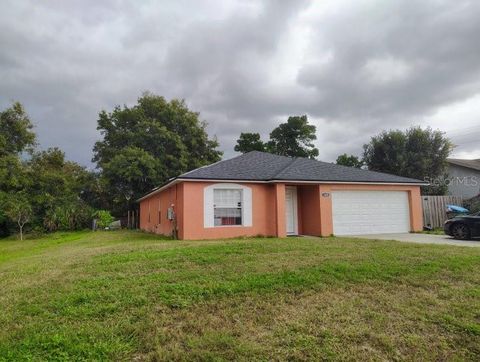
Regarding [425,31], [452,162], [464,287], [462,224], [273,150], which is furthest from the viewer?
[273,150]

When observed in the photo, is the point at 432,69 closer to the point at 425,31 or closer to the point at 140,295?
the point at 425,31

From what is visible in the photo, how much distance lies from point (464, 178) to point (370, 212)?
2032cm

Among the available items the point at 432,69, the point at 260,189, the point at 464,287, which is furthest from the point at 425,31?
the point at 464,287

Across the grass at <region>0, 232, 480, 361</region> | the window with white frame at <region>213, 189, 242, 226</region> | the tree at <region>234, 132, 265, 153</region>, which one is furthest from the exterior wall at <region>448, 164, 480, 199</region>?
the grass at <region>0, 232, 480, 361</region>

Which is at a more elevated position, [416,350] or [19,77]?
[19,77]

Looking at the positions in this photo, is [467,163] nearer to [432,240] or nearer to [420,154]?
[420,154]

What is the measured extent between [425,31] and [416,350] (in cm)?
1117

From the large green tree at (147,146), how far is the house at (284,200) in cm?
1067

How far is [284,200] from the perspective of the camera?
1413cm

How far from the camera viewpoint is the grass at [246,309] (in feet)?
11.5

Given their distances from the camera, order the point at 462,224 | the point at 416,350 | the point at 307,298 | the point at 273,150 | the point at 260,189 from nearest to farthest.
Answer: the point at 416,350 → the point at 307,298 → the point at 462,224 → the point at 260,189 → the point at 273,150

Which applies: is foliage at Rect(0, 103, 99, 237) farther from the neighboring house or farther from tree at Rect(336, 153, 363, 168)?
the neighboring house

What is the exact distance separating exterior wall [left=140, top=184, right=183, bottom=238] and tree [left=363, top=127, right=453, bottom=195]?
19.8m

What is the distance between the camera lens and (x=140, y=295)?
4.86m
